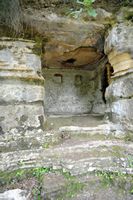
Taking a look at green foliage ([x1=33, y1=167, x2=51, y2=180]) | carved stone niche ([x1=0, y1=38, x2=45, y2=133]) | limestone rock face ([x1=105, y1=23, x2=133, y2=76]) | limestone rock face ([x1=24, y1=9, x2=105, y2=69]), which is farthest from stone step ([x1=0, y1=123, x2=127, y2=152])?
limestone rock face ([x1=24, y1=9, x2=105, y2=69])

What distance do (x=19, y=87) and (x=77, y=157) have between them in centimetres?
78

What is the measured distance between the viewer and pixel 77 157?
1642 mm

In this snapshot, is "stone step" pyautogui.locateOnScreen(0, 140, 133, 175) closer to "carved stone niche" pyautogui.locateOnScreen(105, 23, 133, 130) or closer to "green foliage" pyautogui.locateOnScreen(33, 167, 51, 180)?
"green foliage" pyautogui.locateOnScreen(33, 167, 51, 180)

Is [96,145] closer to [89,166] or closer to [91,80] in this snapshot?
[89,166]

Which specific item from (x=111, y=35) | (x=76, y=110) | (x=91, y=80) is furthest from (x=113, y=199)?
(x=91, y=80)

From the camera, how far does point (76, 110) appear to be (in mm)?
3094

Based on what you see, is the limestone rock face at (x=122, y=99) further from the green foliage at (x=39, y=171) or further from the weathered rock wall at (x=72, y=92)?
the green foliage at (x=39, y=171)

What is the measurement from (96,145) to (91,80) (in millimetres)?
1518

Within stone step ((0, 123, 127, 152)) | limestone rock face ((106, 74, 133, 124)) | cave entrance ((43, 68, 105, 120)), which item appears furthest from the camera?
cave entrance ((43, 68, 105, 120))

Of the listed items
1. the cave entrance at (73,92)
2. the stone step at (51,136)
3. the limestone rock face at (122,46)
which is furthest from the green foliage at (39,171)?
the cave entrance at (73,92)

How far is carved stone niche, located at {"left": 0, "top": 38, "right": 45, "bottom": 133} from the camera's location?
6.10 feet

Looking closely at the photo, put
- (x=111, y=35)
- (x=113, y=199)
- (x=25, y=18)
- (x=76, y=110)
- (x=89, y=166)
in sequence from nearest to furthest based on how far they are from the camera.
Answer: (x=113, y=199)
(x=89, y=166)
(x=25, y=18)
(x=111, y=35)
(x=76, y=110)

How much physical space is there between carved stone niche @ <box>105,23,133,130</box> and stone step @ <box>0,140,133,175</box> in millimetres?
329

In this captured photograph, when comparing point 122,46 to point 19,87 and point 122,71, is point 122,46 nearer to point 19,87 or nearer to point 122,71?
point 122,71
